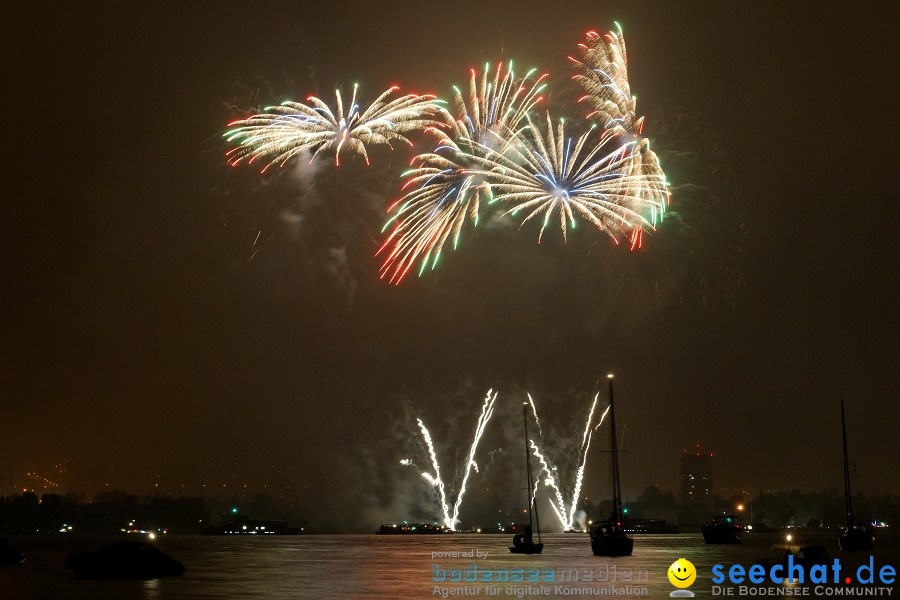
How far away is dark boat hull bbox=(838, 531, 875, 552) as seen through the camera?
10525 centimetres

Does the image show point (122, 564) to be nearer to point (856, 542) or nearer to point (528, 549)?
point (528, 549)

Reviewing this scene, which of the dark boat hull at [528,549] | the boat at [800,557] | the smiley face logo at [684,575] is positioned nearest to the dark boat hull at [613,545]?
the dark boat hull at [528,549]

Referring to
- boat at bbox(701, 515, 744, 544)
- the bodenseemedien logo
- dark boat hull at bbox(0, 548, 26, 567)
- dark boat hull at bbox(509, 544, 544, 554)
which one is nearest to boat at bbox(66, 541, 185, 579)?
dark boat hull at bbox(0, 548, 26, 567)

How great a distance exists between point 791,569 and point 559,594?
57.5 feet

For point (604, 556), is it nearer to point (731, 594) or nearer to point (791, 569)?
point (791, 569)

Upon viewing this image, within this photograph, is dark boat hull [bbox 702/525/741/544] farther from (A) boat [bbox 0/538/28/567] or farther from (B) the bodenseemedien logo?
(A) boat [bbox 0/538/28/567]

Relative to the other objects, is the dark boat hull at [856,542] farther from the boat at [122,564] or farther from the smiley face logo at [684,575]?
the boat at [122,564]

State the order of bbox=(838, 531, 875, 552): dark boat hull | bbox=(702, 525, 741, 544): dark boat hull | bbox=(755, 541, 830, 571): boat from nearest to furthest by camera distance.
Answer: bbox=(755, 541, 830, 571): boat → bbox=(838, 531, 875, 552): dark boat hull → bbox=(702, 525, 741, 544): dark boat hull

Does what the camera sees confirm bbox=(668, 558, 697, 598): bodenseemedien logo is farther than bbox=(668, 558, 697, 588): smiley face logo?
No

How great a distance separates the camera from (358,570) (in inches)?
2479

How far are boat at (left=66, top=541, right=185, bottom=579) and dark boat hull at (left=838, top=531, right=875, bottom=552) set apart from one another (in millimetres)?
70694

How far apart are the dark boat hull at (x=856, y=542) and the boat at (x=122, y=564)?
70.7 metres

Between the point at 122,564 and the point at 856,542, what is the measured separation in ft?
245

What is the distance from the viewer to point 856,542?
105812mm
